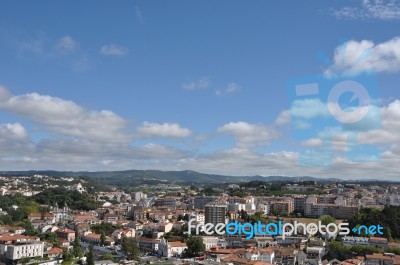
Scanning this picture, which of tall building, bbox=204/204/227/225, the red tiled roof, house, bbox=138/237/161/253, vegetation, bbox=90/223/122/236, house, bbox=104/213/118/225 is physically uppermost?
tall building, bbox=204/204/227/225

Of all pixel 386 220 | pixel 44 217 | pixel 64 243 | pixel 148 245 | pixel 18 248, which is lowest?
pixel 148 245

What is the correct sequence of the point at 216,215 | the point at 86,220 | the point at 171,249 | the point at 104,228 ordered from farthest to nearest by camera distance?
the point at 86,220 < the point at 216,215 < the point at 104,228 < the point at 171,249

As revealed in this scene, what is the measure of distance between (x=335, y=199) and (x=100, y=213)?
1120 centimetres

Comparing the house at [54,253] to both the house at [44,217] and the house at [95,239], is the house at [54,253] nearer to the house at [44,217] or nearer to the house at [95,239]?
the house at [95,239]

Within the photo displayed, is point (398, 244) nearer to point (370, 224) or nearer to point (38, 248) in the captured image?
point (370, 224)

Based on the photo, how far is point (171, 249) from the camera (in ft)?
42.4

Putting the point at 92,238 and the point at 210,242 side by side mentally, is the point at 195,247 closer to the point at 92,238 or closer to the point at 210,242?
the point at 210,242

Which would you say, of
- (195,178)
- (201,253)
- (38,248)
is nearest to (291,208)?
(201,253)

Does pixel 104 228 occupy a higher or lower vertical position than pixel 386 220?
lower

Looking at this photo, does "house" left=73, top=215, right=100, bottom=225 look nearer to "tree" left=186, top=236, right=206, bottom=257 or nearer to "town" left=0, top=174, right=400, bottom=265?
"town" left=0, top=174, right=400, bottom=265

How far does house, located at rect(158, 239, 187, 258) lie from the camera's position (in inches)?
505

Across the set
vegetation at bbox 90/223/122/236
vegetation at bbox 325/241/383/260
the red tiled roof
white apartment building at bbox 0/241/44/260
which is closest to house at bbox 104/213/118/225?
vegetation at bbox 90/223/122/236

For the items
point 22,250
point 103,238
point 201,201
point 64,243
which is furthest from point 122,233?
point 201,201

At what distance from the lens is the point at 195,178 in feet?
275
